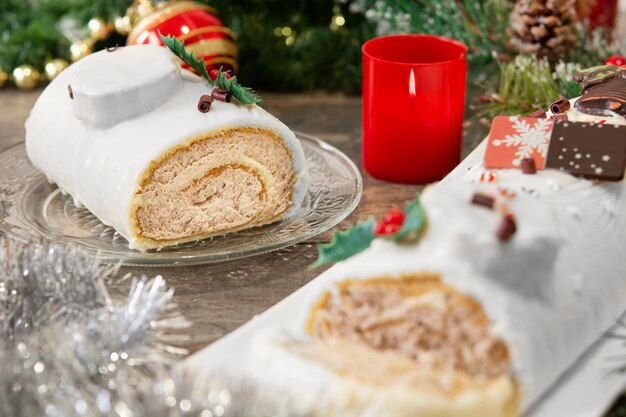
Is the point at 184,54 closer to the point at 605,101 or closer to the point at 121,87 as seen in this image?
the point at 121,87

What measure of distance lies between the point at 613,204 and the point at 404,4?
1259 millimetres

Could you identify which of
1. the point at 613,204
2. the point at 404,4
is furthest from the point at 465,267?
the point at 404,4

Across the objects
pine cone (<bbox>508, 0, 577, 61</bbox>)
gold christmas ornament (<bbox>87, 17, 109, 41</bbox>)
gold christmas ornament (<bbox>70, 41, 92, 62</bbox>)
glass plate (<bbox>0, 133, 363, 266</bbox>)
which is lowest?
glass plate (<bbox>0, 133, 363, 266</bbox>)

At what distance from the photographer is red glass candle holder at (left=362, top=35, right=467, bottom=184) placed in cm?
224

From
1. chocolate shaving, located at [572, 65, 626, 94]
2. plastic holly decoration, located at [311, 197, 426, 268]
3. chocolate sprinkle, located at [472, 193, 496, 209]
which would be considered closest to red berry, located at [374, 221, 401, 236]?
plastic holly decoration, located at [311, 197, 426, 268]

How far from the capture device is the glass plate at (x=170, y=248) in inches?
76.3

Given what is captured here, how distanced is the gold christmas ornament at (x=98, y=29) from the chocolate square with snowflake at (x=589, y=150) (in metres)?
1.53

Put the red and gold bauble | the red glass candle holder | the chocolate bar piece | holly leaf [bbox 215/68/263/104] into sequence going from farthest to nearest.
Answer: the red and gold bauble, the red glass candle holder, holly leaf [bbox 215/68/263/104], the chocolate bar piece

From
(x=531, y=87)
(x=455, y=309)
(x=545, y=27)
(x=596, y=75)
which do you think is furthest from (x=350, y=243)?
(x=545, y=27)

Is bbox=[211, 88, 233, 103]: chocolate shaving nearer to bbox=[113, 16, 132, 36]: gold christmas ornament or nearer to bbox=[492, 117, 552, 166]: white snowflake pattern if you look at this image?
bbox=[492, 117, 552, 166]: white snowflake pattern

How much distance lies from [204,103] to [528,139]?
64 centimetres

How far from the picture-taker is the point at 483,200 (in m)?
1.43

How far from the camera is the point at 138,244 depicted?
1970 mm

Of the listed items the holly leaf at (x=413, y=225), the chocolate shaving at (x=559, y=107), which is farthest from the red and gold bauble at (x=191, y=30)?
the holly leaf at (x=413, y=225)
